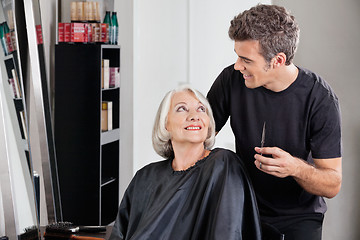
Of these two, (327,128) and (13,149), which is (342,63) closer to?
(327,128)

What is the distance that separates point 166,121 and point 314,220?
29.3 inches

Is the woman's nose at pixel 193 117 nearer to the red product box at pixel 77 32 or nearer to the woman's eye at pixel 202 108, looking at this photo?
the woman's eye at pixel 202 108

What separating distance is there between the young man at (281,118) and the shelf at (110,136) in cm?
220

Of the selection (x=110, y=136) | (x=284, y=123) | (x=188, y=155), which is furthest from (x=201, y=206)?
(x=110, y=136)

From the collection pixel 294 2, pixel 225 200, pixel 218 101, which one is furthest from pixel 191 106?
pixel 294 2

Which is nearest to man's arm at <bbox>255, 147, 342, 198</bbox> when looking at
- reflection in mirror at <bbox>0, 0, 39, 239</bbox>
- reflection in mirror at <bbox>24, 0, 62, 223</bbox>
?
reflection in mirror at <bbox>0, 0, 39, 239</bbox>

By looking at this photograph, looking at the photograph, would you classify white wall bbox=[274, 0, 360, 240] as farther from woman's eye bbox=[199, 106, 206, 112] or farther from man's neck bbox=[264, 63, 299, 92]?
woman's eye bbox=[199, 106, 206, 112]

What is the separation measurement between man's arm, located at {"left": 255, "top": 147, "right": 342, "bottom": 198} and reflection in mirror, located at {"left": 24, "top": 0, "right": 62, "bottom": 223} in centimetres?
158

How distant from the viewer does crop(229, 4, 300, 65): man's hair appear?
76.5 inches

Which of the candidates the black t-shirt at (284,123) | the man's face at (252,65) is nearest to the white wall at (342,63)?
the black t-shirt at (284,123)

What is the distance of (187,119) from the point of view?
1.96 metres

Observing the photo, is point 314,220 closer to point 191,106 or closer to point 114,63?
point 191,106

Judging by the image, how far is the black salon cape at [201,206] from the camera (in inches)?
70.1

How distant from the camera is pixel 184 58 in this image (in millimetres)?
4770
